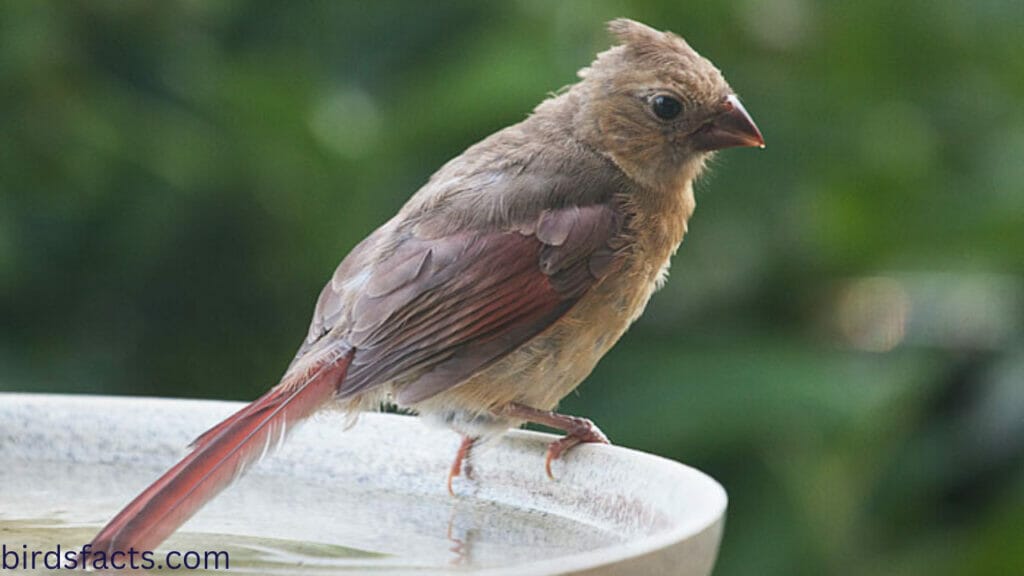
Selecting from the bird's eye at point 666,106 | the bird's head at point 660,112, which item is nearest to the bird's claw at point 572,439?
the bird's head at point 660,112

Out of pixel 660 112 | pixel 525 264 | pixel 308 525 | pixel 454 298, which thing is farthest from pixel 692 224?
pixel 308 525

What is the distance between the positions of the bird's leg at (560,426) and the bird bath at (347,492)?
0.15 feet

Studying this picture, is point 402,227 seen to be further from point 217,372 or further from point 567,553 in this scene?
point 217,372

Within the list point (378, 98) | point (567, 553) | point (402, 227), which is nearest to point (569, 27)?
point (378, 98)

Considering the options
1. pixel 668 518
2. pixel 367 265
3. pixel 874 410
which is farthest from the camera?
pixel 874 410

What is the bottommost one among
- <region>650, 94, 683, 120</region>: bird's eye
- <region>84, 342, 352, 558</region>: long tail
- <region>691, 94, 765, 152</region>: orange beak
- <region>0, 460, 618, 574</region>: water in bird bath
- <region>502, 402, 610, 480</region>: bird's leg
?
<region>0, 460, 618, 574</region>: water in bird bath

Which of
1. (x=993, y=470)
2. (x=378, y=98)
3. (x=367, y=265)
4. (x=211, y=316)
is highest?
(x=378, y=98)

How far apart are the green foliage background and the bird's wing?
43.9 inches

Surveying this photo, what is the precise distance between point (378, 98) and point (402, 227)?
1.76 meters

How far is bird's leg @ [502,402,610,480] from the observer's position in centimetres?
275

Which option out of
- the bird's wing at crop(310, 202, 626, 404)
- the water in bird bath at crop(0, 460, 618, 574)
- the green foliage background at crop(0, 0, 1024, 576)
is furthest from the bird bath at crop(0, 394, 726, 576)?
the green foliage background at crop(0, 0, 1024, 576)

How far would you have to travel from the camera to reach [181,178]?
185 inches

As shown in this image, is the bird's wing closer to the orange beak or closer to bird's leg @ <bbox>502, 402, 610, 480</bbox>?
bird's leg @ <bbox>502, 402, 610, 480</bbox>

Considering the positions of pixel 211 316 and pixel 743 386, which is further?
pixel 211 316
